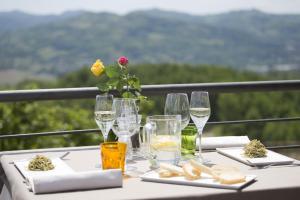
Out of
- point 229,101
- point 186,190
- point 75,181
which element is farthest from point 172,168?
point 229,101

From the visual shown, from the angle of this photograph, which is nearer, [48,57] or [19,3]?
[48,57]

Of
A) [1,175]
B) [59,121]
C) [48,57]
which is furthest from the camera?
[48,57]

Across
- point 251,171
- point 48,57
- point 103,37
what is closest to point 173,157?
point 251,171

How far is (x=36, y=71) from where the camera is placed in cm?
2602

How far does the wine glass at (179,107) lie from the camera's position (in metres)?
2.01

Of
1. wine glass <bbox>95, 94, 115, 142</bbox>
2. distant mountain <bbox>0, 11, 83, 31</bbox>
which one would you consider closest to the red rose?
wine glass <bbox>95, 94, 115, 142</bbox>

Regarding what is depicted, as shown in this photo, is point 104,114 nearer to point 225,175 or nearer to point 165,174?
point 165,174

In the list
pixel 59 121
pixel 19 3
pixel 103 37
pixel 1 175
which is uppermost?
pixel 19 3

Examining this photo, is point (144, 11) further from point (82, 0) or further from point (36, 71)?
point (36, 71)

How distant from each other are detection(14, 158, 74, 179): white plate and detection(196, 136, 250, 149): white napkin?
56 cm

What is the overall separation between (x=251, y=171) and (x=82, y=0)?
28.5 meters

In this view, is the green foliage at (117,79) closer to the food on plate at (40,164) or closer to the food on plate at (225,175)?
the food on plate at (40,164)

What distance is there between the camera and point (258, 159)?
193 cm

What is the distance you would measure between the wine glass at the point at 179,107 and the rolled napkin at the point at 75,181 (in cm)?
49
